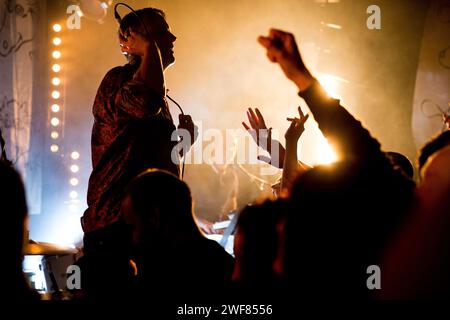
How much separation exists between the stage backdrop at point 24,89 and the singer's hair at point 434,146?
3842 millimetres

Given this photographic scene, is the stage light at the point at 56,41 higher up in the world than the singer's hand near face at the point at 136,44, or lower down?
higher up

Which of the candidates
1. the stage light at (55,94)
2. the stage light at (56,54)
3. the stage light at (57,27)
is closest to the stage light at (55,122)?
the stage light at (55,94)

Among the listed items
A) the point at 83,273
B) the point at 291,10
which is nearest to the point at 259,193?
the point at 291,10

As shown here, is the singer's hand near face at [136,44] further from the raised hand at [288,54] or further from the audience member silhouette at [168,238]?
the raised hand at [288,54]

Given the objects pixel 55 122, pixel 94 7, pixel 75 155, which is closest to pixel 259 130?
pixel 94 7

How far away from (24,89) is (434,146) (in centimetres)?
445

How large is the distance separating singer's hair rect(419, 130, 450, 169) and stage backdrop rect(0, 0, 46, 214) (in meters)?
3.84

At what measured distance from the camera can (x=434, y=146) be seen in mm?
1943

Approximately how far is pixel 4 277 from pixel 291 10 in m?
5.79

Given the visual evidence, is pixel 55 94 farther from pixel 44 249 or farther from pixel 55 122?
pixel 44 249

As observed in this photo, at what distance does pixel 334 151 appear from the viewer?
61.1 inches

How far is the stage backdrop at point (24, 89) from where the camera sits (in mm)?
5066

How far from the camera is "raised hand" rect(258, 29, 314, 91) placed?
5.18ft

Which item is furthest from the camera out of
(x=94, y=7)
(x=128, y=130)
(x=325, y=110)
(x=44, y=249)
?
(x=94, y=7)
